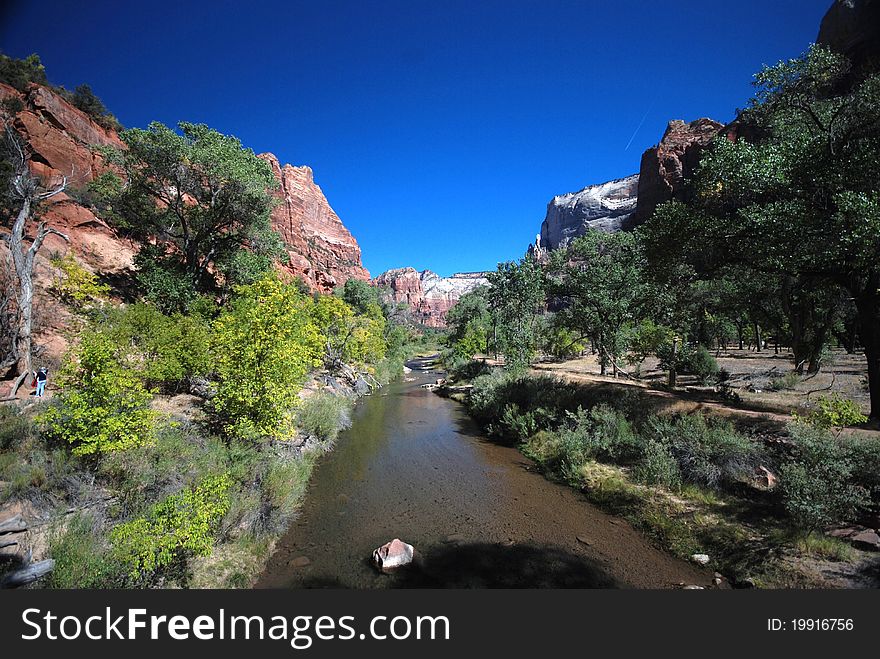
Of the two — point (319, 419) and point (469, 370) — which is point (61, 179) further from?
point (469, 370)

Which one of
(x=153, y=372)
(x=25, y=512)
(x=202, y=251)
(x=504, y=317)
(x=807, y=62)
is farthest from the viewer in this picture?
(x=504, y=317)

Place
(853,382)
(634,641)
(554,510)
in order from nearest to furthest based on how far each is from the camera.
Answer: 1. (634,641)
2. (554,510)
3. (853,382)

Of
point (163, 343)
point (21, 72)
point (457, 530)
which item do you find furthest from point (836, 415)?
point (21, 72)

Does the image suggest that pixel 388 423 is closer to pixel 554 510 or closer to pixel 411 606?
pixel 554 510

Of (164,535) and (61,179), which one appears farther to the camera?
(61,179)

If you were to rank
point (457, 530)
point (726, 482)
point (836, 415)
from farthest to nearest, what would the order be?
point (726, 482)
point (457, 530)
point (836, 415)

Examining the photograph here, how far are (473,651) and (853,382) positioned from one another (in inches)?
945

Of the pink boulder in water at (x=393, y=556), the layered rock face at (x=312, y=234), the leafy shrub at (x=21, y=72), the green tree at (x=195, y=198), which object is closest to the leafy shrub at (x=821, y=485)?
the pink boulder in water at (x=393, y=556)

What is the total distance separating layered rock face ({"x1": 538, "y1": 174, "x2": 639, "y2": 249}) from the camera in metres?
157

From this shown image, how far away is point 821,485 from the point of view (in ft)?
23.2

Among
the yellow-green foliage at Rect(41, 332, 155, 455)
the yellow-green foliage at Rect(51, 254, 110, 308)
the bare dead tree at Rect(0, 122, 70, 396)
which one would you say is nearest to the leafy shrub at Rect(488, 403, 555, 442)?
the yellow-green foliage at Rect(41, 332, 155, 455)

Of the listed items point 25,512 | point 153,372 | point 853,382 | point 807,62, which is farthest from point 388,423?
point 853,382

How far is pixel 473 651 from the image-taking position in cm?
394

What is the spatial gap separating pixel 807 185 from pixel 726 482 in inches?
343
